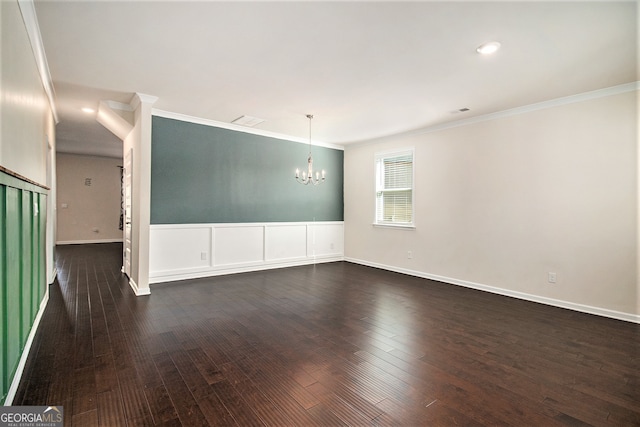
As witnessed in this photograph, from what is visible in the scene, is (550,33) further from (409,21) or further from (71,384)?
(71,384)

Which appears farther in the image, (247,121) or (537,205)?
(247,121)

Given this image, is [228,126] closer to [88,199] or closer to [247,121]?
[247,121]

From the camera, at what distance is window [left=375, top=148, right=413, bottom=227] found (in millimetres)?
5852

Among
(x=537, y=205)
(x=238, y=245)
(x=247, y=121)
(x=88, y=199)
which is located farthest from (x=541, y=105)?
(x=88, y=199)

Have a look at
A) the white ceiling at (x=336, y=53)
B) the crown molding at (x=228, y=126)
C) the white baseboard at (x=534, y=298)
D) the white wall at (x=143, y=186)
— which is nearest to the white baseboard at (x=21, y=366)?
the white wall at (x=143, y=186)

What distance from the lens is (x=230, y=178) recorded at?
5.58 meters

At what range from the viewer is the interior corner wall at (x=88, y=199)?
30.2 ft

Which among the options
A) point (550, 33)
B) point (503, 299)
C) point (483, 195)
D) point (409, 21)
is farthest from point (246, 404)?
point (483, 195)

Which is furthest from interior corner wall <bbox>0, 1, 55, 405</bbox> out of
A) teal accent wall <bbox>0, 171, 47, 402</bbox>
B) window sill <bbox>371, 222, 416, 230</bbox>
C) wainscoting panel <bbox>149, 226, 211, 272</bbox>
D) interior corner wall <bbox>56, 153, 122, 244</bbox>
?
interior corner wall <bbox>56, 153, 122, 244</bbox>

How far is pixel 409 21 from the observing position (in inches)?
93.0

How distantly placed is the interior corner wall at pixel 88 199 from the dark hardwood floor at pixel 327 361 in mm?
6472

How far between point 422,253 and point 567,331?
2.54 metres

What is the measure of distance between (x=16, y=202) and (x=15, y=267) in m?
0.41

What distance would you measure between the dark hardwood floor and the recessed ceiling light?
8.58 ft
